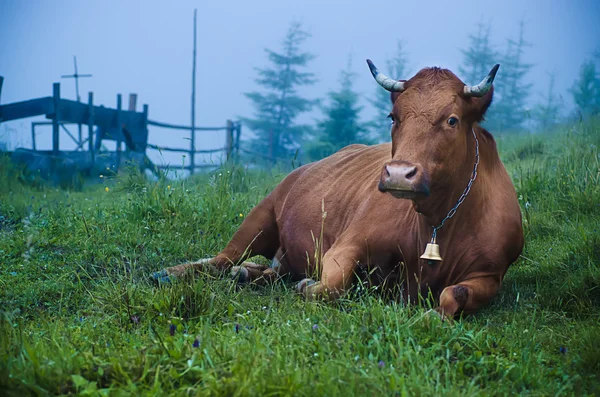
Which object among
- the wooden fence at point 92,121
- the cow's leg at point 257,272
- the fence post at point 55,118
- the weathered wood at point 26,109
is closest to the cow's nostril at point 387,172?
the cow's leg at point 257,272

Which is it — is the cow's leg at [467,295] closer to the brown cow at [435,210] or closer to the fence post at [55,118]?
the brown cow at [435,210]

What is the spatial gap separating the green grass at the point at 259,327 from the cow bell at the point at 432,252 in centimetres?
48

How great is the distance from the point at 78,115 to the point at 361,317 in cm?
1863

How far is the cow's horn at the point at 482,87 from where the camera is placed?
14.5ft

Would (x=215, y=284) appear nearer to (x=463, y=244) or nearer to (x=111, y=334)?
(x=111, y=334)

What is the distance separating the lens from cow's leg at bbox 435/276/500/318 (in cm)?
423

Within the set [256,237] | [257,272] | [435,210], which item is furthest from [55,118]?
[435,210]

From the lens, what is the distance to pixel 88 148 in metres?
21.2

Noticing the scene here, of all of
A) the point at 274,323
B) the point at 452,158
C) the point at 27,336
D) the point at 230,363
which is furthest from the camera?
the point at 452,158

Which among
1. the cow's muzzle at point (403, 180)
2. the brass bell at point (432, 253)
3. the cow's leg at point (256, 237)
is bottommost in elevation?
the cow's leg at point (256, 237)

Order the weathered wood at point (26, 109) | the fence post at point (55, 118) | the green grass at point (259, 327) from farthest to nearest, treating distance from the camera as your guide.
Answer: the fence post at point (55, 118)
the weathered wood at point (26, 109)
the green grass at point (259, 327)

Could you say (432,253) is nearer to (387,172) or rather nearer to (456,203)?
(456,203)

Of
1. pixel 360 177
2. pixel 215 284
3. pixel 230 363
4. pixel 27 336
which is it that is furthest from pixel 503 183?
pixel 27 336

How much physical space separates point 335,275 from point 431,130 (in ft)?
4.16
